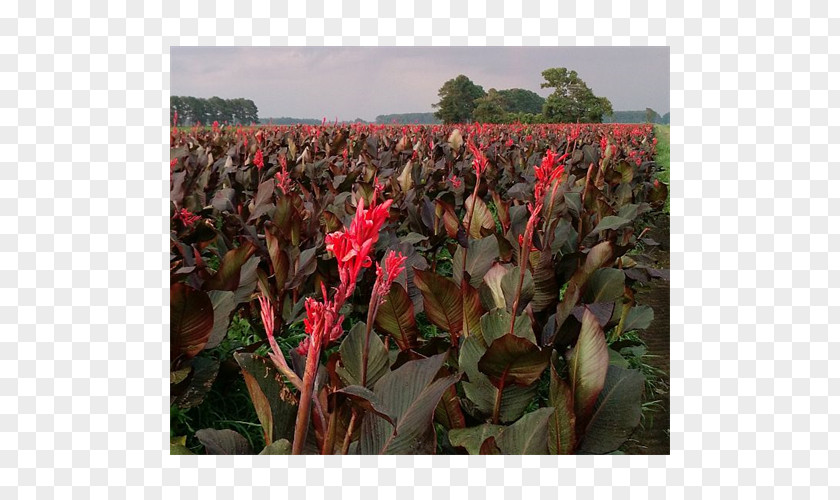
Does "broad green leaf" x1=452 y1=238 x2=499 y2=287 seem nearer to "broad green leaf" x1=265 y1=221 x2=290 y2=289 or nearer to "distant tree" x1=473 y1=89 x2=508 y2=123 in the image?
"broad green leaf" x1=265 y1=221 x2=290 y2=289

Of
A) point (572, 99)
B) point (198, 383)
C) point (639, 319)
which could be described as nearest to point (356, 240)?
point (198, 383)

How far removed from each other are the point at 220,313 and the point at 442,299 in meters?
0.57

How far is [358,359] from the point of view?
130 centimetres

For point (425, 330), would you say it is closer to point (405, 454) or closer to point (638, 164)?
point (405, 454)

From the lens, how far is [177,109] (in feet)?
7.33

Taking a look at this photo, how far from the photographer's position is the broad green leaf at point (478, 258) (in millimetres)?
2104

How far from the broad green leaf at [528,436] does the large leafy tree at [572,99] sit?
4.21 ft

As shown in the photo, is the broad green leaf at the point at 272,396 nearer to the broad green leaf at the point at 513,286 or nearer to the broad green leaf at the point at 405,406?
the broad green leaf at the point at 405,406

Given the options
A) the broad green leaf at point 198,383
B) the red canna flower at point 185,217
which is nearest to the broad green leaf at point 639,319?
the broad green leaf at point 198,383

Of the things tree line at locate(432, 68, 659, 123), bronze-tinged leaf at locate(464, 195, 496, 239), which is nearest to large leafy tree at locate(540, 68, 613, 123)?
tree line at locate(432, 68, 659, 123)

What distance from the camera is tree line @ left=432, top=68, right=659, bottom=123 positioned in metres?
2.59

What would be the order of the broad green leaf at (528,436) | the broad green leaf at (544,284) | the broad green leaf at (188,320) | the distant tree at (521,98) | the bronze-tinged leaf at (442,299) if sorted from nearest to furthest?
the broad green leaf at (528,436) < the broad green leaf at (188,320) < the bronze-tinged leaf at (442,299) < the broad green leaf at (544,284) < the distant tree at (521,98)

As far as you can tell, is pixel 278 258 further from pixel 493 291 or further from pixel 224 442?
pixel 224 442
